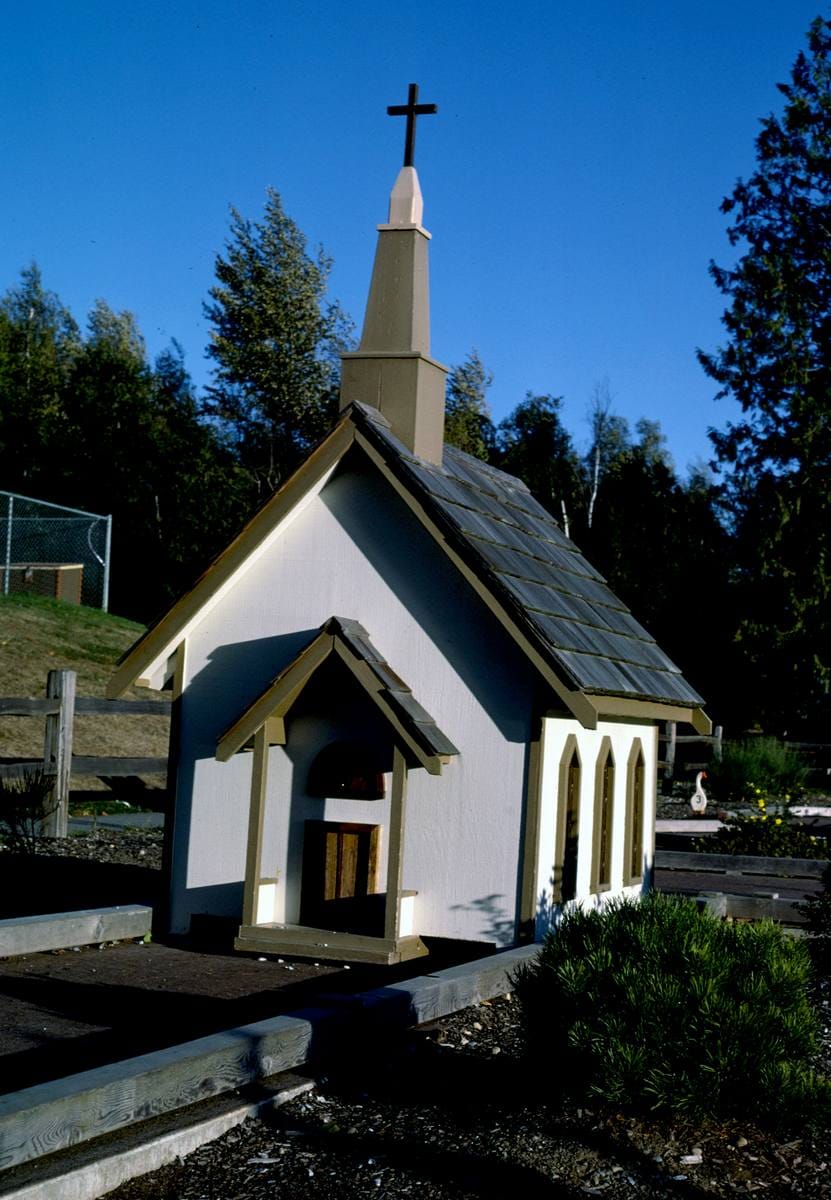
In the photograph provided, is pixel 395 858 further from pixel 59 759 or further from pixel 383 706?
pixel 59 759

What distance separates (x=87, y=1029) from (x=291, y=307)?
1841 inches

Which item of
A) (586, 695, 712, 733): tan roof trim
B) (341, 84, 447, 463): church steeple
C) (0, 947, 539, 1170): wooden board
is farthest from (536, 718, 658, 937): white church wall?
(341, 84, 447, 463): church steeple

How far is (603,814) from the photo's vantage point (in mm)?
12914

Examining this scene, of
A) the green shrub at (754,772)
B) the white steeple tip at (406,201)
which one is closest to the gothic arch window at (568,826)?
the white steeple tip at (406,201)

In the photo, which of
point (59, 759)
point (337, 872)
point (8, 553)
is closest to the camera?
point (337, 872)

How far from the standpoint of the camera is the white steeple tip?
1353 cm

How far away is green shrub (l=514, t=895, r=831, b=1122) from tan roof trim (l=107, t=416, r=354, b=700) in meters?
5.75

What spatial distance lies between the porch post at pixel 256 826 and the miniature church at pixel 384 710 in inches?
0.7

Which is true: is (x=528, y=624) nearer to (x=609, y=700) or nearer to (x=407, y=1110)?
(x=609, y=700)

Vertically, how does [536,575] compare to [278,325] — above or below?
below

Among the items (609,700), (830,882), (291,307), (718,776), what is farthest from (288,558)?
(291,307)

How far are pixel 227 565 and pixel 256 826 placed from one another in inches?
94.5

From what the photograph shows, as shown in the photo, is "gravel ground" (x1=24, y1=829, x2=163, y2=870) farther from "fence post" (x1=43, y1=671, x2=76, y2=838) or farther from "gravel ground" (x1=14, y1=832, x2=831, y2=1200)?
"gravel ground" (x1=14, y1=832, x2=831, y2=1200)

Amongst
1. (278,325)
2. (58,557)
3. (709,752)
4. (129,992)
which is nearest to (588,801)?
(129,992)
